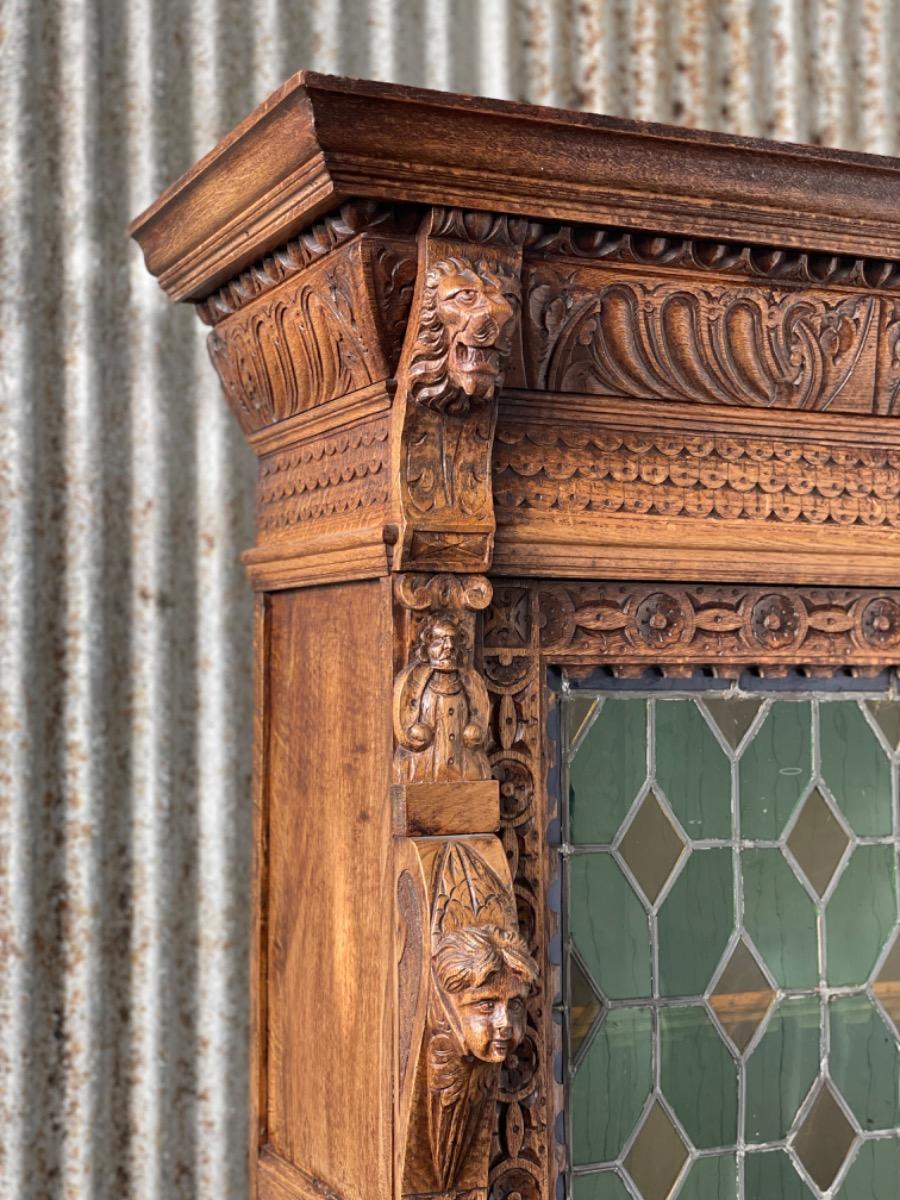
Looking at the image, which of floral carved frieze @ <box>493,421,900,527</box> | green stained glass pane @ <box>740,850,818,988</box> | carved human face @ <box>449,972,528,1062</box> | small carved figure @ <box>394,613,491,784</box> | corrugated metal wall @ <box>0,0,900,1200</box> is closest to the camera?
carved human face @ <box>449,972,528,1062</box>

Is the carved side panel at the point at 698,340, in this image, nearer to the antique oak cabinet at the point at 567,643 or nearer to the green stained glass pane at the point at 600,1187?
the antique oak cabinet at the point at 567,643

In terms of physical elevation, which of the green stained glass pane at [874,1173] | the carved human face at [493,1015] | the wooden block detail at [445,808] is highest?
the wooden block detail at [445,808]

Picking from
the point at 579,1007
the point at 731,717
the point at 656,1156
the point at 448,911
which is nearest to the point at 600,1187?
the point at 656,1156

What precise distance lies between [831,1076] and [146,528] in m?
1.30

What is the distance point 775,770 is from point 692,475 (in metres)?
0.36

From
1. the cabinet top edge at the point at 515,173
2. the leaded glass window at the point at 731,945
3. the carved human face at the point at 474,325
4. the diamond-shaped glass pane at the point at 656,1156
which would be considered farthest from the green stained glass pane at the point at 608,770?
the cabinet top edge at the point at 515,173

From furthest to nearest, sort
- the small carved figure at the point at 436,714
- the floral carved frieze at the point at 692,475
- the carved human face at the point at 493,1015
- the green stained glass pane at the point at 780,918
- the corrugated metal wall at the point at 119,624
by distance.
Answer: the corrugated metal wall at the point at 119,624 < the green stained glass pane at the point at 780,918 < the floral carved frieze at the point at 692,475 < the small carved figure at the point at 436,714 < the carved human face at the point at 493,1015

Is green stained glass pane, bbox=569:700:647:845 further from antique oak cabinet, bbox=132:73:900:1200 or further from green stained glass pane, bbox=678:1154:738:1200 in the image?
green stained glass pane, bbox=678:1154:738:1200

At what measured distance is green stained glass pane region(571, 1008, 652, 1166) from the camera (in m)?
1.55

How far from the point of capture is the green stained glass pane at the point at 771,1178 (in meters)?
1.62

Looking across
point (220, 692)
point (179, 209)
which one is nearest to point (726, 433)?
point (179, 209)

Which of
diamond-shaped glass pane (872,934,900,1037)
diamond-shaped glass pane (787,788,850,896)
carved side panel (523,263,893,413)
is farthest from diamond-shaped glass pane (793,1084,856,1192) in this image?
carved side panel (523,263,893,413)

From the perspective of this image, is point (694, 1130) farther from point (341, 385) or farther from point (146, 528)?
point (146, 528)

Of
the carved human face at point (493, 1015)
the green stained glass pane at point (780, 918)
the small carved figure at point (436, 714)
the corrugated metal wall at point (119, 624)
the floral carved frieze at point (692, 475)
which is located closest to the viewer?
the carved human face at point (493, 1015)
